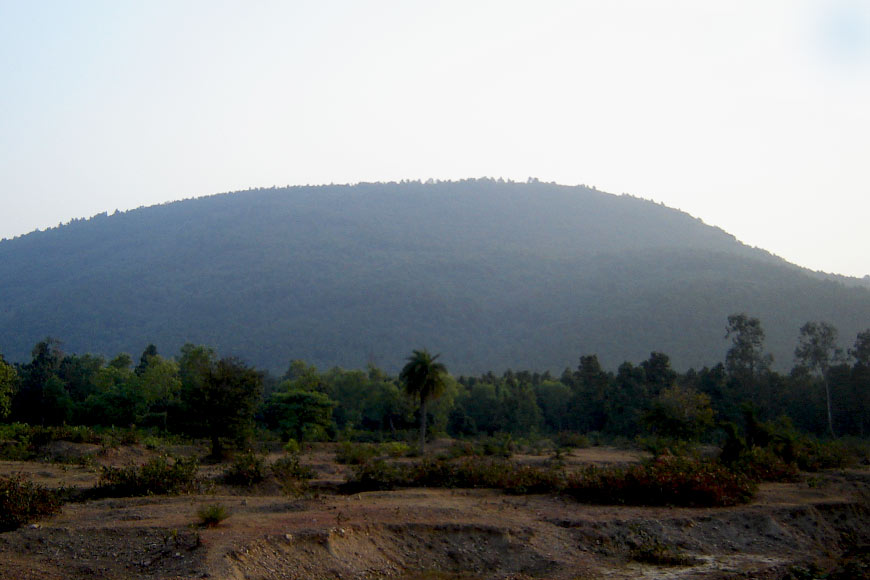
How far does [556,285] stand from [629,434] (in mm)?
86924

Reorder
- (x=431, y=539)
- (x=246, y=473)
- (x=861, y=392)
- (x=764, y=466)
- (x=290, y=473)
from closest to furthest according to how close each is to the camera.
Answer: (x=431, y=539) < (x=246, y=473) < (x=290, y=473) < (x=764, y=466) < (x=861, y=392)

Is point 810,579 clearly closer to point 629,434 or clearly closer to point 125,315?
point 629,434

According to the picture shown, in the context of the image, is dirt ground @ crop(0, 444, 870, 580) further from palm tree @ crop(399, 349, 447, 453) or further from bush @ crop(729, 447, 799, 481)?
palm tree @ crop(399, 349, 447, 453)

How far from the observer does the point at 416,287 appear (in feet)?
463

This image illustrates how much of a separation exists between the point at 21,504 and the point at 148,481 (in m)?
3.83

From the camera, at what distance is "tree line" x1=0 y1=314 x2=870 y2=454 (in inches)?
1610

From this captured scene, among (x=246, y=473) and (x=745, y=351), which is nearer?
(x=246, y=473)

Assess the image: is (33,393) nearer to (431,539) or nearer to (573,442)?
(573,442)

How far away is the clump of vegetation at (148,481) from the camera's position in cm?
1512

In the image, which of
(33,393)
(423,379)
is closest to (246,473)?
(423,379)

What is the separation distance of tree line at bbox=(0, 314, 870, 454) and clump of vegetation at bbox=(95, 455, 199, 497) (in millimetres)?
15933

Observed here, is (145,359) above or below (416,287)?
below

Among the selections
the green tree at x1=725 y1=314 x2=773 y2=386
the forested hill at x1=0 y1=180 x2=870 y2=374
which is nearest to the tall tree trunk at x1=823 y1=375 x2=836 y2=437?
the green tree at x1=725 y1=314 x2=773 y2=386

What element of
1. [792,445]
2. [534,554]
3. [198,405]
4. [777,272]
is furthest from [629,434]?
[777,272]
